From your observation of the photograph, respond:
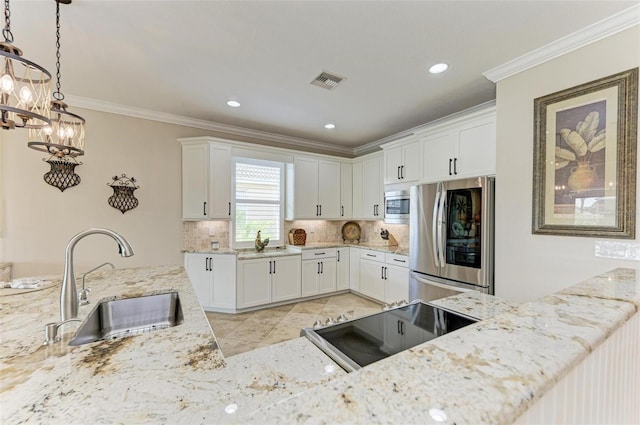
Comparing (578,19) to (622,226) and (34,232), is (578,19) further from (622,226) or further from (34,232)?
(34,232)

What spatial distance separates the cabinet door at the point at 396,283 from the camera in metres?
3.67

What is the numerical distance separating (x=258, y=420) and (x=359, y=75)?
281cm

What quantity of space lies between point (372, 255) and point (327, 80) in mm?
2713

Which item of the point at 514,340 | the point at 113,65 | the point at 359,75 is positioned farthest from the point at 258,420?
the point at 113,65

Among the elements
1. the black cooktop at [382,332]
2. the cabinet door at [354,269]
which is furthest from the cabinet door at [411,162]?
the black cooktop at [382,332]

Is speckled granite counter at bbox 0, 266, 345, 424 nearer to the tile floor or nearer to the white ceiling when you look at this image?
the tile floor

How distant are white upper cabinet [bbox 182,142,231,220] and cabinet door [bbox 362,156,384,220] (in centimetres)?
248

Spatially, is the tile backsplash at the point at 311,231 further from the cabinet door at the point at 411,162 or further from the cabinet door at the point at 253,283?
the cabinet door at the point at 411,162

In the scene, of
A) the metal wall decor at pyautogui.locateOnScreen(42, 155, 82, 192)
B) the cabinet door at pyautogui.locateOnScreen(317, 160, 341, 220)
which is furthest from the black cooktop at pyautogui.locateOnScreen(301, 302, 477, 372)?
the metal wall decor at pyautogui.locateOnScreen(42, 155, 82, 192)

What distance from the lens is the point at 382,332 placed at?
134 cm

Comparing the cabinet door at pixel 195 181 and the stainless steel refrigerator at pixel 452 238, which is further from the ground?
the cabinet door at pixel 195 181

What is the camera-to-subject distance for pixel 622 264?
176 cm

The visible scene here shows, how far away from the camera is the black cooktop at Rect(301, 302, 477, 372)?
42.5 inches

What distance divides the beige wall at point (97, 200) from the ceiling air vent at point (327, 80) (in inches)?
87.7
